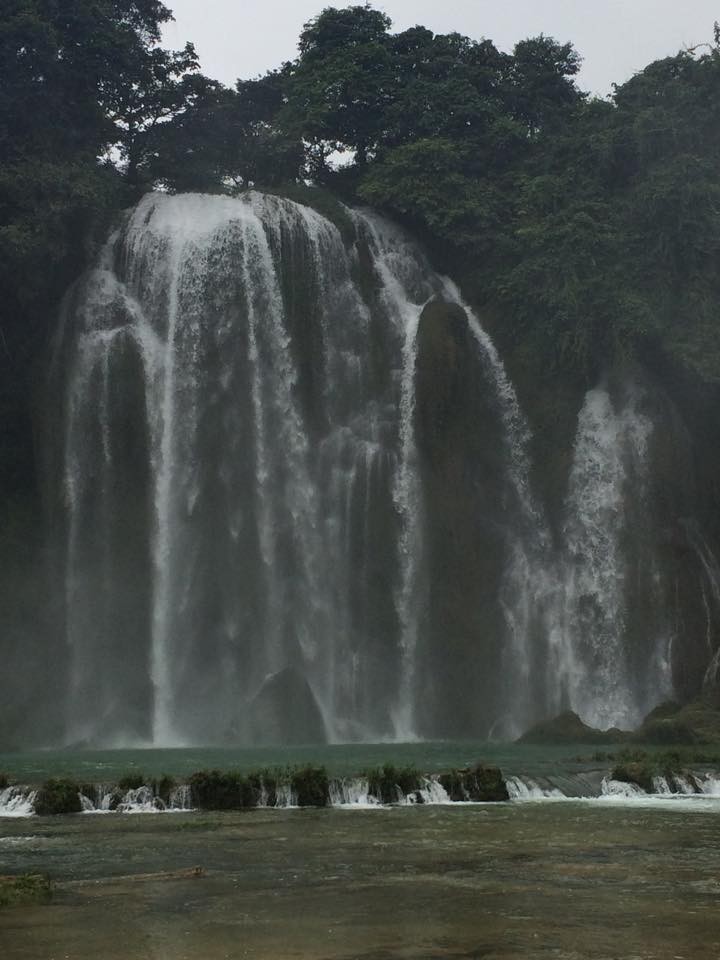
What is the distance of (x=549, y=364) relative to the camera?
158ft

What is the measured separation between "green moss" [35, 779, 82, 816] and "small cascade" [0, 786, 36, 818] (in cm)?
17

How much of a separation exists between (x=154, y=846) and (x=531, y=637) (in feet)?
88.6

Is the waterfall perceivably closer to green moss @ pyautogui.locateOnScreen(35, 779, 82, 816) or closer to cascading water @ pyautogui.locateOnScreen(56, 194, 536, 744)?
cascading water @ pyautogui.locateOnScreen(56, 194, 536, 744)

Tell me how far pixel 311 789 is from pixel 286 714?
1464cm

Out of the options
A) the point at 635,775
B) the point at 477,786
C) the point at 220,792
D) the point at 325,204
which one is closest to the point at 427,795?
the point at 477,786

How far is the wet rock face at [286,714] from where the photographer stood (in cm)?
3956

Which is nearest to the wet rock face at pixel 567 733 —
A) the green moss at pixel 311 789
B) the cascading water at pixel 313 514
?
the cascading water at pixel 313 514

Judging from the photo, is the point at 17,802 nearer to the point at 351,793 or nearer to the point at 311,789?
the point at 311,789

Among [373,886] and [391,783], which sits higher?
[391,783]

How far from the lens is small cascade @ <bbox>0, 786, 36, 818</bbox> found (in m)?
24.8

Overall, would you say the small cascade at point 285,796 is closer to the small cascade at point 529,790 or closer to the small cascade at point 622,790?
the small cascade at point 529,790

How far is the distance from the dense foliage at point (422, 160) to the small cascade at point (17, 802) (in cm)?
2166

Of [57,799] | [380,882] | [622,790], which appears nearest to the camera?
[380,882]

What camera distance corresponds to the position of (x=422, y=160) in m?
53.0
